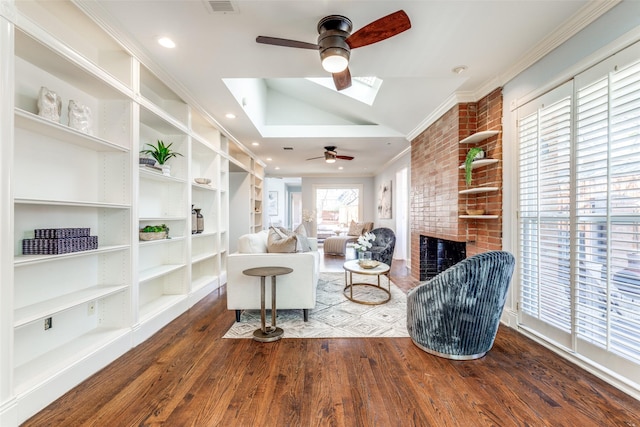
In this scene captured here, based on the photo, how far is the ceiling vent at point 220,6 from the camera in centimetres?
180

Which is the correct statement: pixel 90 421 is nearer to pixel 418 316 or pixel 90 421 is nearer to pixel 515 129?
pixel 418 316

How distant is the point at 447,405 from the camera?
1.65m

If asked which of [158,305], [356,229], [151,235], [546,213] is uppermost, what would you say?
[546,213]

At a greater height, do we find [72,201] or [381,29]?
[381,29]

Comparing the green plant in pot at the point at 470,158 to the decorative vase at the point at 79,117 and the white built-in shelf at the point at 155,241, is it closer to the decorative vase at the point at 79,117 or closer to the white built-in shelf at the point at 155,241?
the white built-in shelf at the point at 155,241

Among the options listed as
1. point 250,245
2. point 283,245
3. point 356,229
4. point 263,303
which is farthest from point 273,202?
point 263,303

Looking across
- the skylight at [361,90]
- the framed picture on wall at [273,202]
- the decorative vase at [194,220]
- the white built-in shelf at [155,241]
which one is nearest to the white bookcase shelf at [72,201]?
the white built-in shelf at [155,241]

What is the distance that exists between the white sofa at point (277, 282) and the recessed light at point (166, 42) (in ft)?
6.51

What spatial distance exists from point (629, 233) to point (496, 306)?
921 mm

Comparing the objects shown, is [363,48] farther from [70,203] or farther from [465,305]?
[70,203]

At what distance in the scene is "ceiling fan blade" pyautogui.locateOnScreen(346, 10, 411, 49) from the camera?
170 centimetres

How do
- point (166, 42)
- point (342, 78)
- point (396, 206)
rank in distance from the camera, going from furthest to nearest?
point (396, 206)
point (342, 78)
point (166, 42)

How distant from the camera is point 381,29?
5.93 ft

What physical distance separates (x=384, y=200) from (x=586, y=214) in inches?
231
